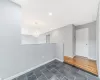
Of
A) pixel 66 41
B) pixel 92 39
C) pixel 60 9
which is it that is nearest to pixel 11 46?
pixel 60 9

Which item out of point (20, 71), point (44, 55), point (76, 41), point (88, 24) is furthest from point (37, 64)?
point (88, 24)

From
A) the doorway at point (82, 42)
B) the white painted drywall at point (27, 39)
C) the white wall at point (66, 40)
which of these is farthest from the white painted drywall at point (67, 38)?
the white painted drywall at point (27, 39)

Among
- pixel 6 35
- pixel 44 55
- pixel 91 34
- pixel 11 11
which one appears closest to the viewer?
pixel 6 35

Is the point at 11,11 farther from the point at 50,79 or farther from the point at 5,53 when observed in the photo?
the point at 50,79

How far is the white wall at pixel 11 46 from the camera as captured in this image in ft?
5.41

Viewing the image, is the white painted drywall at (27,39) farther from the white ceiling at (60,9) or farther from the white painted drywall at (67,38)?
the white painted drywall at (67,38)

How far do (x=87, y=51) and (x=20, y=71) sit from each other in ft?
13.5

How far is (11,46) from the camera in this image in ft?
5.97

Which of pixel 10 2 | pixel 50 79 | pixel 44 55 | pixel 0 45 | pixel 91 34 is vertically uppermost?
pixel 10 2

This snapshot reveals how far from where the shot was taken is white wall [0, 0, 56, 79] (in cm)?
165

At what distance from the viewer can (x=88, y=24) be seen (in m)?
3.69

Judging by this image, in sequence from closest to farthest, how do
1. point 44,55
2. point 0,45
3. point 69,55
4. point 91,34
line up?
1. point 0,45
2. point 44,55
3. point 91,34
4. point 69,55

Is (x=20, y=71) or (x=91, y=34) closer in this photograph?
(x=20, y=71)

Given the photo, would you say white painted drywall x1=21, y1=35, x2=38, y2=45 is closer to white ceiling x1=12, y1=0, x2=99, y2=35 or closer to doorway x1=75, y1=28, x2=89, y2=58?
white ceiling x1=12, y1=0, x2=99, y2=35
